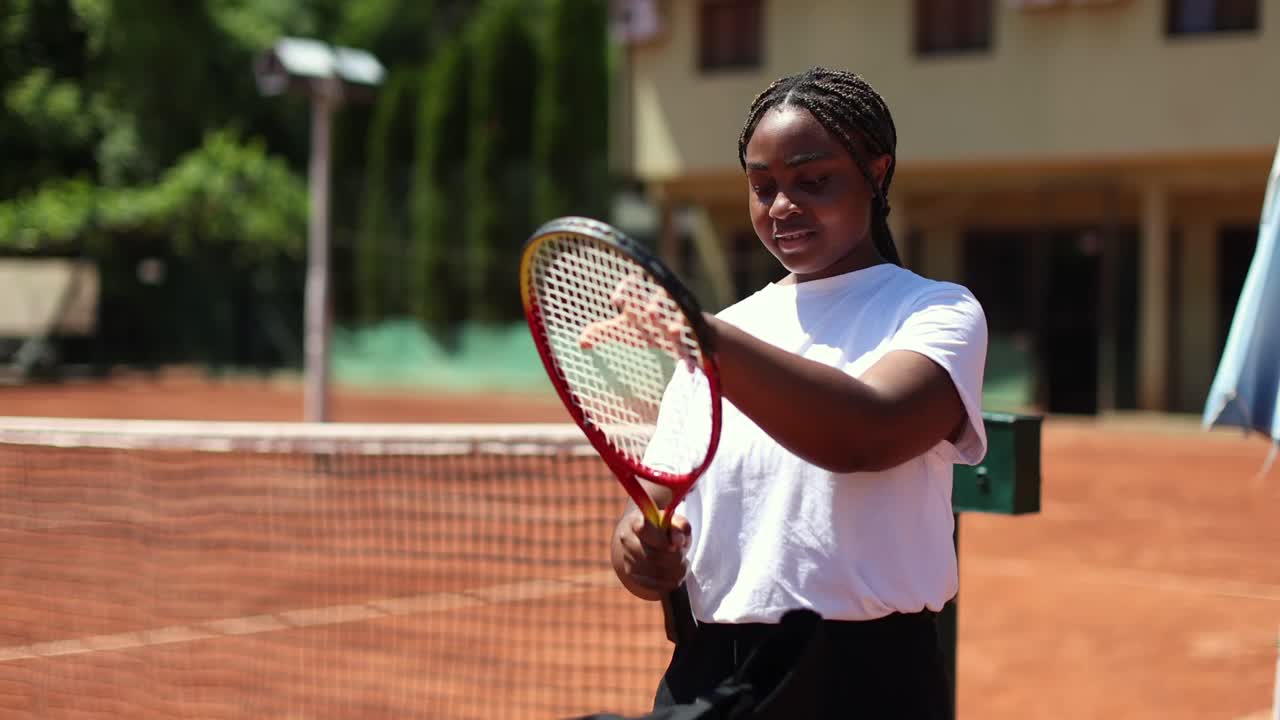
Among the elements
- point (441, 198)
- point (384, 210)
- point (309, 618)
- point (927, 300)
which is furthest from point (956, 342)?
point (384, 210)

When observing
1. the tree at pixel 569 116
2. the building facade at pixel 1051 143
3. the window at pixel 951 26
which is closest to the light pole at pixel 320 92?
the building facade at pixel 1051 143

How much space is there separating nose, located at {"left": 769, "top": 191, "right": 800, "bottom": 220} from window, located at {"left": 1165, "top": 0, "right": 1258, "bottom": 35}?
1702 cm

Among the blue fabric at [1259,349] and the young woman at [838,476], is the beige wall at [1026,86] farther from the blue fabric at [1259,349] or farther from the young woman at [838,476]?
the young woman at [838,476]

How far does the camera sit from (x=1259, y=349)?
112 inches

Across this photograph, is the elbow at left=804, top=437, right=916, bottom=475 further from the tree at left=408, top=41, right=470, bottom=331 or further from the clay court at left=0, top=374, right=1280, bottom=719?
the tree at left=408, top=41, right=470, bottom=331

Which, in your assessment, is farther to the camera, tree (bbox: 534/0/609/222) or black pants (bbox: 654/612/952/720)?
tree (bbox: 534/0/609/222)

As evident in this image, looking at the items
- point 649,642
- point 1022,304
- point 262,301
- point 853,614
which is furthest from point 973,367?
point 262,301

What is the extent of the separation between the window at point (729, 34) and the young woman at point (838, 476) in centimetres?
1878

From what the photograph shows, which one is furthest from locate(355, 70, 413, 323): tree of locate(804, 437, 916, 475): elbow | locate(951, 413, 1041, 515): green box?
locate(804, 437, 916, 475): elbow

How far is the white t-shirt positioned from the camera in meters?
1.62

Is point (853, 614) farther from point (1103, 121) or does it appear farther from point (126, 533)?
point (1103, 121)

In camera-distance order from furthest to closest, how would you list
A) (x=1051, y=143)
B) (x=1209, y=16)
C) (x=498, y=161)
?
(x=498, y=161) → (x=1051, y=143) → (x=1209, y=16)

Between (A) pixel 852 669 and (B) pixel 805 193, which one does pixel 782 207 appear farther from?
(A) pixel 852 669

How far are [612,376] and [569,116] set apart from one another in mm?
23710
